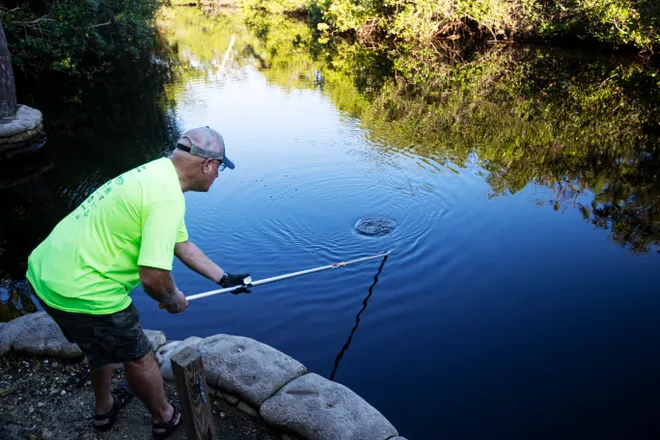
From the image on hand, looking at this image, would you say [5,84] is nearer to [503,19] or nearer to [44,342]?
[44,342]

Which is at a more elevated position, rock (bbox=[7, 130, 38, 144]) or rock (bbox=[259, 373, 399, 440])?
rock (bbox=[259, 373, 399, 440])

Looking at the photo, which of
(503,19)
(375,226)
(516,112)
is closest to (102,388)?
(375,226)

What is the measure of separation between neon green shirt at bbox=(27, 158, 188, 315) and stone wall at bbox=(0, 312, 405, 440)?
3.69ft

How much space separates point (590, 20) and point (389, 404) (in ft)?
70.0

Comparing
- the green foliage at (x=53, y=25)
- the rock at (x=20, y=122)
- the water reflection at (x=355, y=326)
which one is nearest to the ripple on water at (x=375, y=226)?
the water reflection at (x=355, y=326)

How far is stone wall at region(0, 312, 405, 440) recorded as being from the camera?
3.15 m

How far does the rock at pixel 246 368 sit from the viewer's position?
11.1ft

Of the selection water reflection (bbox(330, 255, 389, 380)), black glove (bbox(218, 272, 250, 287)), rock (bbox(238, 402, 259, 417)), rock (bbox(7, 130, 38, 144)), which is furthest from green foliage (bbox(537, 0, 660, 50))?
rock (bbox(238, 402, 259, 417))

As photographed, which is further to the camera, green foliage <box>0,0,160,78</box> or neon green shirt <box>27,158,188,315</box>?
green foliage <box>0,0,160,78</box>

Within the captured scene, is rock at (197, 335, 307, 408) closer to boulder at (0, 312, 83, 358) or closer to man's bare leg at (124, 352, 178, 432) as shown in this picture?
man's bare leg at (124, 352, 178, 432)

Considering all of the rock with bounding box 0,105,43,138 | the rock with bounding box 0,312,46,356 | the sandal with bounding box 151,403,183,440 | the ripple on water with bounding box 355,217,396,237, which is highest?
the ripple on water with bounding box 355,217,396,237

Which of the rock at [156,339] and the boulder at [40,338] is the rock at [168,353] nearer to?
the rock at [156,339]

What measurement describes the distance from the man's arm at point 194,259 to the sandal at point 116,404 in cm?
99

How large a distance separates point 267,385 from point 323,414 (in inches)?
17.4
